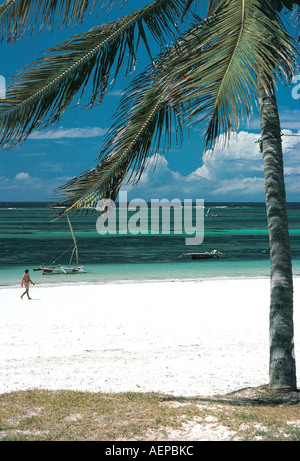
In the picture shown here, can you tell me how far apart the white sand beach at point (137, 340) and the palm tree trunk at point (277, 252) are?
156cm

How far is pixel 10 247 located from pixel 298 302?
45500mm

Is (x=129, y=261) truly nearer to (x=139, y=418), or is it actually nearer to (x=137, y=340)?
(x=137, y=340)

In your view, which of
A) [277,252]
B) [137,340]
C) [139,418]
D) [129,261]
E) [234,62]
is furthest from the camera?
[129,261]

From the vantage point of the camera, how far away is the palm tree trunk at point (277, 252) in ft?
25.3

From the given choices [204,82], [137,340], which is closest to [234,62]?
[204,82]

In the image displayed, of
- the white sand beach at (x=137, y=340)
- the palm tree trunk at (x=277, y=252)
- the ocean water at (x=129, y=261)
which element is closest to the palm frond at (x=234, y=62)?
the palm tree trunk at (x=277, y=252)

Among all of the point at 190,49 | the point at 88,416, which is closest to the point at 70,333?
the point at 88,416

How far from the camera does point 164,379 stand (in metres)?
9.82

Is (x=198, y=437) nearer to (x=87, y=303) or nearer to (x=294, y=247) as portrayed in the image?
(x=87, y=303)

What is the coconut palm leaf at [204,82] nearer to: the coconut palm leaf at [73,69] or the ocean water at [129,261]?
the coconut palm leaf at [73,69]

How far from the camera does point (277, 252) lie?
7719mm

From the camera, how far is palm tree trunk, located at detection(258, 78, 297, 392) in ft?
25.3

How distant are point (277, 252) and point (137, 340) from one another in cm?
708

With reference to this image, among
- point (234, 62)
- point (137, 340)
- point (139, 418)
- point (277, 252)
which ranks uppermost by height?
point (234, 62)
